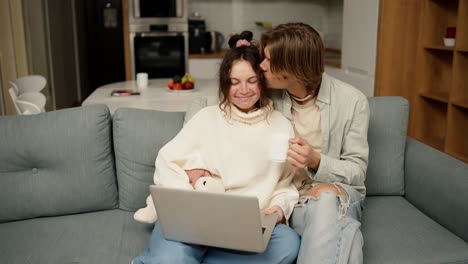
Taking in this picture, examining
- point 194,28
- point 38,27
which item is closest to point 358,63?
point 194,28

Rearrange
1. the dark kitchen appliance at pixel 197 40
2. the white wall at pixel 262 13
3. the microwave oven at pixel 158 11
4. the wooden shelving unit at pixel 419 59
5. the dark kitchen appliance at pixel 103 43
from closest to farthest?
the wooden shelving unit at pixel 419 59
the microwave oven at pixel 158 11
the dark kitchen appliance at pixel 197 40
the white wall at pixel 262 13
the dark kitchen appliance at pixel 103 43

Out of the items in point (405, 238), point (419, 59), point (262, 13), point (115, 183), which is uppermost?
point (262, 13)

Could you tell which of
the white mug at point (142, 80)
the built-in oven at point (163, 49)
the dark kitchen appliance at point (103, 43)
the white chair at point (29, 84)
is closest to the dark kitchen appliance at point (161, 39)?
the built-in oven at point (163, 49)

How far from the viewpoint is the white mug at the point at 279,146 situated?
1352 millimetres

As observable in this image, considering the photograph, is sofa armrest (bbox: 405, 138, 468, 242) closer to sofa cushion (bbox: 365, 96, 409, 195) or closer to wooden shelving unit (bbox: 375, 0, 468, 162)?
sofa cushion (bbox: 365, 96, 409, 195)

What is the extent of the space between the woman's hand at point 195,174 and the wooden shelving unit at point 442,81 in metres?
1.87

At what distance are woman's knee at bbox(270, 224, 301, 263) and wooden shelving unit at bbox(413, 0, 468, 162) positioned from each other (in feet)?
5.98

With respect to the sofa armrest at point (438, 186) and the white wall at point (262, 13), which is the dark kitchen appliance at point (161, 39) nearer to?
the white wall at point (262, 13)

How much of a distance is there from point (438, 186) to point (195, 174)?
930mm

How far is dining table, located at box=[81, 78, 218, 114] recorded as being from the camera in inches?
102

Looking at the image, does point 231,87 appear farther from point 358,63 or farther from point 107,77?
point 107,77

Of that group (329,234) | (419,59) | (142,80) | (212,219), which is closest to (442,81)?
(419,59)

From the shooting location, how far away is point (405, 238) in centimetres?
165

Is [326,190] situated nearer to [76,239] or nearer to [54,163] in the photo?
[76,239]
